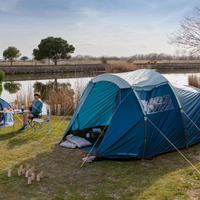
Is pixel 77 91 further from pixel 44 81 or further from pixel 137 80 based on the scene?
pixel 44 81

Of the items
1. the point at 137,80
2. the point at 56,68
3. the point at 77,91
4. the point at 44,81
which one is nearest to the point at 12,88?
the point at 44,81

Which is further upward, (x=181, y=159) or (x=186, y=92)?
(x=186, y=92)

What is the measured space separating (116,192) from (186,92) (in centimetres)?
298

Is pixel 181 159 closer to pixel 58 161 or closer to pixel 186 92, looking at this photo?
pixel 186 92

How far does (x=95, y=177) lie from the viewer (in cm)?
401

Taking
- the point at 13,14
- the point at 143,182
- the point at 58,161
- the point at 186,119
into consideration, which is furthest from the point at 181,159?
the point at 13,14

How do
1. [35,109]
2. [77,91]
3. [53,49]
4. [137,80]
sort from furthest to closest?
[53,49], [77,91], [35,109], [137,80]

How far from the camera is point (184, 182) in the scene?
3773 mm

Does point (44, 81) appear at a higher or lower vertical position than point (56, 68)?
lower

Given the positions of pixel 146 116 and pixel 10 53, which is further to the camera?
pixel 10 53

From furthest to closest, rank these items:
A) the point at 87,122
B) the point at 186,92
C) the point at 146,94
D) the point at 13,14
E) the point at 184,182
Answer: the point at 13,14 < the point at 87,122 < the point at 186,92 < the point at 146,94 < the point at 184,182

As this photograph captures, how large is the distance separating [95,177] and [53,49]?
41.6 m

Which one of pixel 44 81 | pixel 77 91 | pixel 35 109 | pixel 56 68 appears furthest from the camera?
pixel 56 68

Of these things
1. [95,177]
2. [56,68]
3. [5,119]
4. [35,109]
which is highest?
[56,68]
